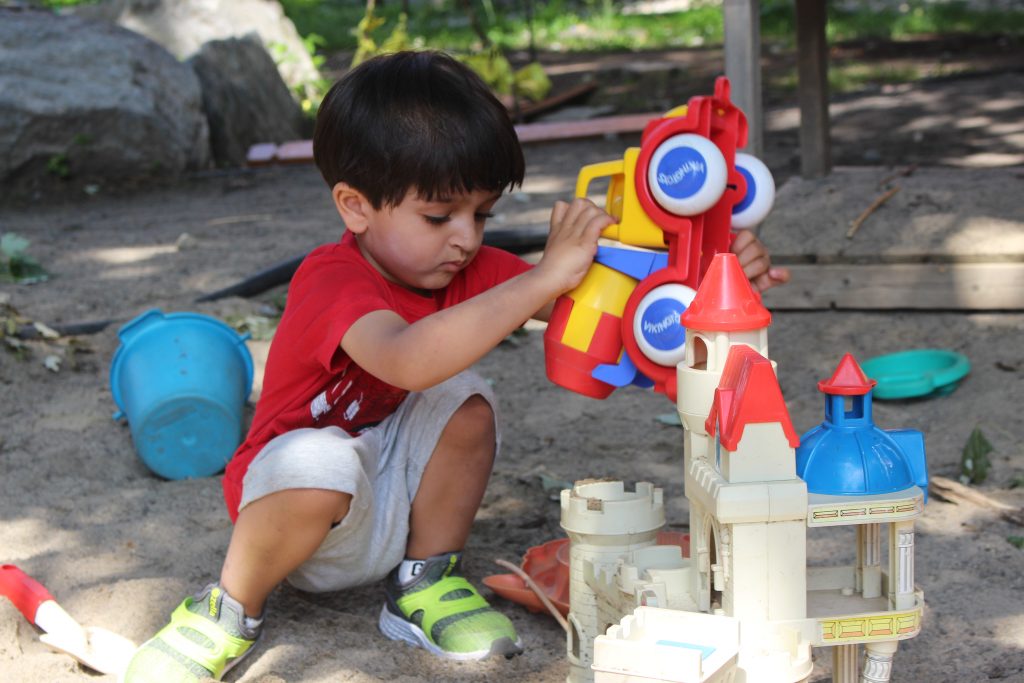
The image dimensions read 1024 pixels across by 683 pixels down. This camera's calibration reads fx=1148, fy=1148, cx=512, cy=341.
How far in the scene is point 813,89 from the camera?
3.93 meters

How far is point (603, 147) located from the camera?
5.79 meters

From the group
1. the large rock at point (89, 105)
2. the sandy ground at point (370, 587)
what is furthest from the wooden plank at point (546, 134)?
the sandy ground at point (370, 587)

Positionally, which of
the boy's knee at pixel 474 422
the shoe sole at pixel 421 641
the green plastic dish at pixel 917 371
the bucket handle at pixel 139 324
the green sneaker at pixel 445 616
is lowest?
the green plastic dish at pixel 917 371

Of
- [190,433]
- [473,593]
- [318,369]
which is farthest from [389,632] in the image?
[190,433]

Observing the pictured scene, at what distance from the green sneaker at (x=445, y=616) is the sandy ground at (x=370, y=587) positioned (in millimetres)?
28

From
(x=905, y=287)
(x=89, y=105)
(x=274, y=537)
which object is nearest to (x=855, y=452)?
(x=274, y=537)

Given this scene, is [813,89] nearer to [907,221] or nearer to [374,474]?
[907,221]

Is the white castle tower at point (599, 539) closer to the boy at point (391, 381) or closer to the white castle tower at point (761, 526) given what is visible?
the white castle tower at point (761, 526)

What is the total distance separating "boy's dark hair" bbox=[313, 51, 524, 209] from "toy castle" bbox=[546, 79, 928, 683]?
0.88 feet

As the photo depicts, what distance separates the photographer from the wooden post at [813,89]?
386 centimetres

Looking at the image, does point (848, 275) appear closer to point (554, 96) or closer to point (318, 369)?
point (318, 369)

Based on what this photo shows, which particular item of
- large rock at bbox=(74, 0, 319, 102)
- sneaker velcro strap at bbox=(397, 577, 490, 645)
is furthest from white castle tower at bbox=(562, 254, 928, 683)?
large rock at bbox=(74, 0, 319, 102)

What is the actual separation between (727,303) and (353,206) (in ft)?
2.43

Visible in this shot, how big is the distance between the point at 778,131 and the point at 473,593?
4.28 m
